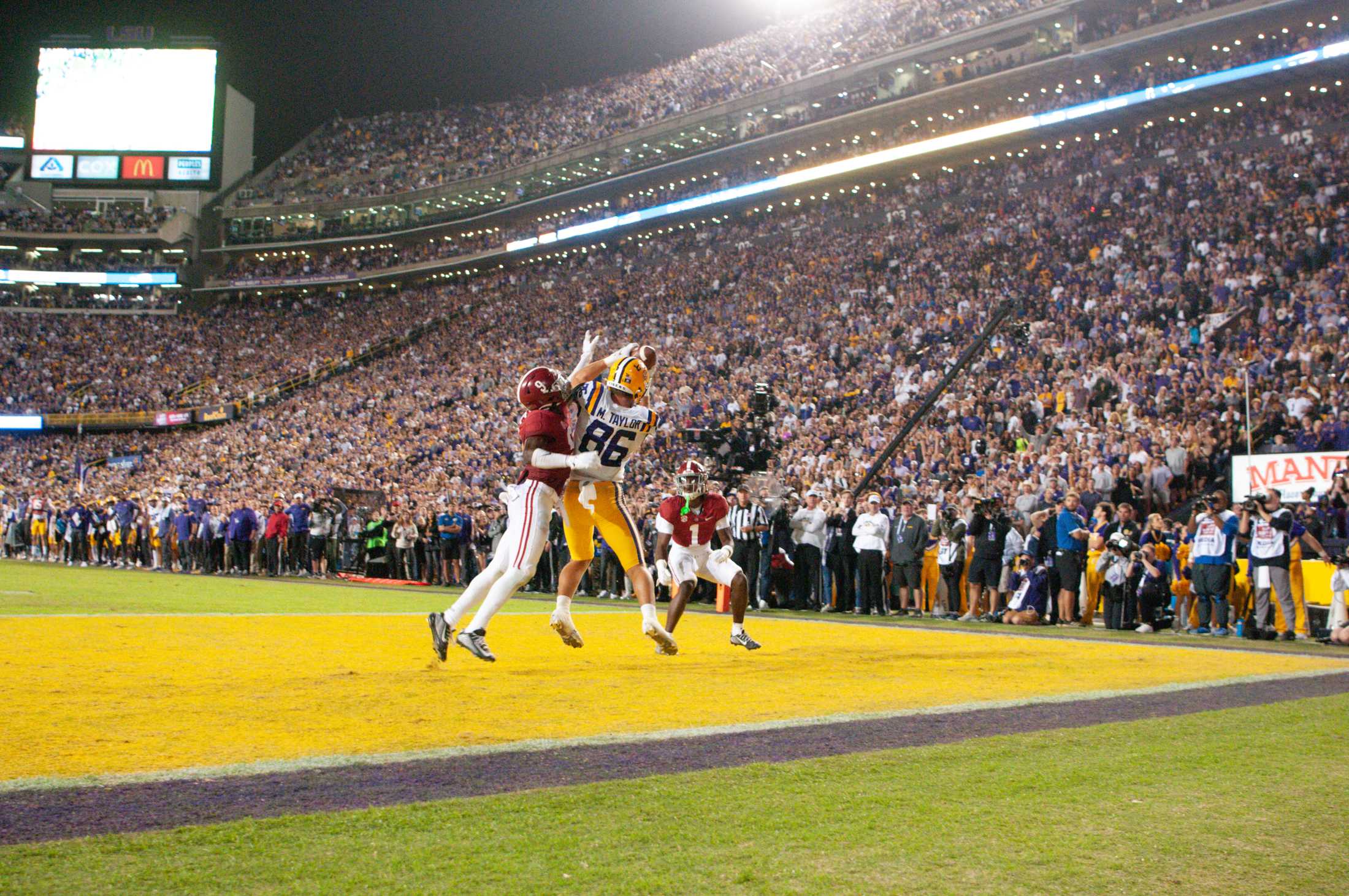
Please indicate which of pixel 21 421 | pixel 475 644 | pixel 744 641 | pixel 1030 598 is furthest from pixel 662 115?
pixel 475 644

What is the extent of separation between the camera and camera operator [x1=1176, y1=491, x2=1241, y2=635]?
13.2m

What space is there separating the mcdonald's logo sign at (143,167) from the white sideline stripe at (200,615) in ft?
120

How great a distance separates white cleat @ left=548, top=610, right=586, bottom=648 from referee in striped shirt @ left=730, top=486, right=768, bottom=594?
9712 millimetres

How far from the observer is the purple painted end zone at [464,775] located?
3.70 m

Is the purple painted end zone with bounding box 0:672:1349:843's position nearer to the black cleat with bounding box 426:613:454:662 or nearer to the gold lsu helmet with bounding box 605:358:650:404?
the black cleat with bounding box 426:613:454:662

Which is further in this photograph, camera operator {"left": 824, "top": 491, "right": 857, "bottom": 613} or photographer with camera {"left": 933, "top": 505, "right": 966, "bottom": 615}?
camera operator {"left": 824, "top": 491, "right": 857, "bottom": 613}

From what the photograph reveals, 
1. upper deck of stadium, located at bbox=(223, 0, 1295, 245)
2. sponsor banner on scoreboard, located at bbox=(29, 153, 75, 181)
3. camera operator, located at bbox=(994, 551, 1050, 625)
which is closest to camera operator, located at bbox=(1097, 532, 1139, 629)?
camera operator, located at bbox=(994, 551, 1050, 625)

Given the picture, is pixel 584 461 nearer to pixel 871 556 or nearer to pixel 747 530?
pixel 871 556

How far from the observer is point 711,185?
146ft

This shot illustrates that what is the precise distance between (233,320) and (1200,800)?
2414 inches

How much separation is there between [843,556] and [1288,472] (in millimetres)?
6492

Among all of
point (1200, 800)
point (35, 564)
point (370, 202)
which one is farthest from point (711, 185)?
point (1200, 800)

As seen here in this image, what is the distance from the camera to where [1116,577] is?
14.3 metres

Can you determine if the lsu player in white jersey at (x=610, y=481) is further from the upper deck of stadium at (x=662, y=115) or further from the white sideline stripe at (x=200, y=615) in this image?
the upper deck of stadium at (x=662, y=115)
